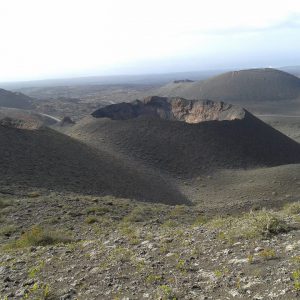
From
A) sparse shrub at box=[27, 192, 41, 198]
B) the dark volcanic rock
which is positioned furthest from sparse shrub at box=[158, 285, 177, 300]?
the dark volcanic rock

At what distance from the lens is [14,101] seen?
503ft

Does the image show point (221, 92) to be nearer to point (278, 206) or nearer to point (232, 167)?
point (232, 167)

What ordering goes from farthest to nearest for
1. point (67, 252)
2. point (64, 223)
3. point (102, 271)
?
point (64, 223), point (67, 252), point (102, 271)

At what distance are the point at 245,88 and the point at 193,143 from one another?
11083 cm

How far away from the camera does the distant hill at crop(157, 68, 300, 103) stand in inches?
5709

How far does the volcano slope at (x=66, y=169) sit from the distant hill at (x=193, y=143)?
5.08 meters

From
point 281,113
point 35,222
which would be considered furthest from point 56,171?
point 281,113

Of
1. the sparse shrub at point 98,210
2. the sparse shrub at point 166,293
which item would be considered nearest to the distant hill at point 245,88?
the sparse shrub at point 98,210

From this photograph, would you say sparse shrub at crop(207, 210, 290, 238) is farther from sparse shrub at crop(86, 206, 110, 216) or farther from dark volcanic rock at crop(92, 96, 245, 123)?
dark volcanic rock at crop(92, 96, 245, 123)

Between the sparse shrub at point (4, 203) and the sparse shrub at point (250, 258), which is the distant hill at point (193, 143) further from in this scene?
the sparse shrub at point (250, 258)

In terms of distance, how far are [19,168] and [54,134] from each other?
11570mm

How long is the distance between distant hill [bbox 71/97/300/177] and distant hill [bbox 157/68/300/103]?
89.6m

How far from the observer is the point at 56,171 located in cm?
3139

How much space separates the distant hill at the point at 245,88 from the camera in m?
145
